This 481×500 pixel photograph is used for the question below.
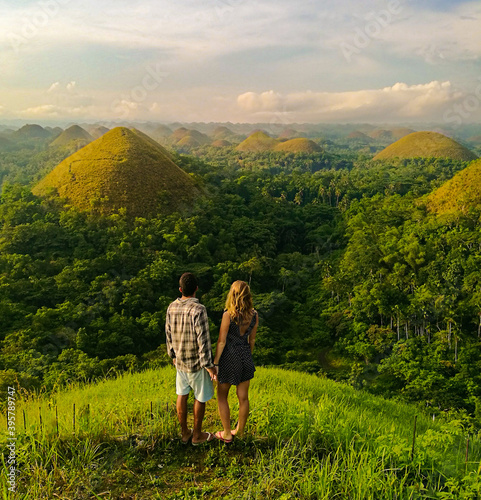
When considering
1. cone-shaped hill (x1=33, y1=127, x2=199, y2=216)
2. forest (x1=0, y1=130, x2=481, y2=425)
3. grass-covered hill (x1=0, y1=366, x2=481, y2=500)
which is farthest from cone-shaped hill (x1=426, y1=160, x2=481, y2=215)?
grass-covered hill (x1=0, y1=366, x2=481, y2=500)

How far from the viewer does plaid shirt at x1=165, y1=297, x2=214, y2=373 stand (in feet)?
10.3

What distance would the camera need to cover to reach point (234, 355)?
325 centimetres

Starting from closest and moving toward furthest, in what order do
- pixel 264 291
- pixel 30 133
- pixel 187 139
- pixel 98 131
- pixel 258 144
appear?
pixel 264 291 < pixel 258 144 < pixel 98 131 < pixel 30 133 < pixel 187 139

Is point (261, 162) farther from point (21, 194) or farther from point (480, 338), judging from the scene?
point (480, 338)

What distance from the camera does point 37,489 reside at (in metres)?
2.68

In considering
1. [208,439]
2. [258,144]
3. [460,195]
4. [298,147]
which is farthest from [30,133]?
[208,439]

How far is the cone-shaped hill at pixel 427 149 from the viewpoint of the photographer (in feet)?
301

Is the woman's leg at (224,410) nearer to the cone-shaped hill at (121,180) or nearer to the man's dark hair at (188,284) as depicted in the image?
the man's dark hair at (188,284)

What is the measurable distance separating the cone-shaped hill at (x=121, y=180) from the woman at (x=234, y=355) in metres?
Result: 26.8

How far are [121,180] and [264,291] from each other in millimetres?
15563

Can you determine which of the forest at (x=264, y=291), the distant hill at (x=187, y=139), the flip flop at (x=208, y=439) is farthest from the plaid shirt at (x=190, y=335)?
the distant hill at (x=187, y=139)

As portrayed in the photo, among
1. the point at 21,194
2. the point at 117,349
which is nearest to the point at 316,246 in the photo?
the point at 117,349

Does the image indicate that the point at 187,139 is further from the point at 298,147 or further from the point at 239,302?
the point at 239,302

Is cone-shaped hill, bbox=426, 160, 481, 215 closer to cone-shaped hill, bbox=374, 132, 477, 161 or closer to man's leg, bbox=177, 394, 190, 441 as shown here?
man's leg, bbox=177, 394, 190, 441
